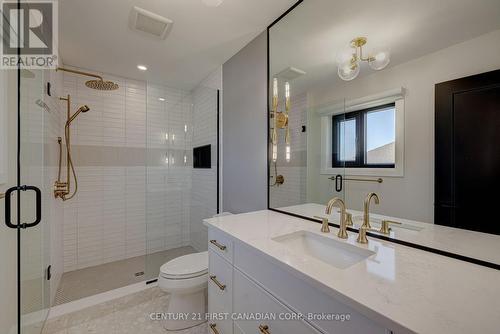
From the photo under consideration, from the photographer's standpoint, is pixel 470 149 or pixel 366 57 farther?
pixel 366 57

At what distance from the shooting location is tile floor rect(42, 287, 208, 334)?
161 cm

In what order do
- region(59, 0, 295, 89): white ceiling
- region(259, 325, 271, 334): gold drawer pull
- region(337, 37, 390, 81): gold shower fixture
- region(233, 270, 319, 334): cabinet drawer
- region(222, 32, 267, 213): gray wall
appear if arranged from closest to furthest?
1. region(233, 270, 319, 334): cabinet drawer
2. region(259, 325, 271, 334): gold drawer pull
3. region(337, 37, 390, 81): gold shower fixture
4. region(59, 0, 295, 89): white ceiling
5. region(222, 32, 267, 213): gray wall

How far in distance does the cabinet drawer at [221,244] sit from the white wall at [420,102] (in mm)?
800

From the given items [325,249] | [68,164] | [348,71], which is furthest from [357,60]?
[68,164]

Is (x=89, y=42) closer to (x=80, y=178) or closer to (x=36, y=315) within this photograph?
(x=80, y=178)

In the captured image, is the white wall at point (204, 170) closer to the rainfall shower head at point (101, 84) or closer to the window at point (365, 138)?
the rainfall shower head at point (101, 84)

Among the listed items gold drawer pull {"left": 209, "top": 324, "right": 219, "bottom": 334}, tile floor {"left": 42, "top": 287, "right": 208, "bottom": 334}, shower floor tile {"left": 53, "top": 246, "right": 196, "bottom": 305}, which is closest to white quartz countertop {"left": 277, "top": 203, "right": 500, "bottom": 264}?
gold drawer pull {"left": 209, "top": 324, "right": 219, "bottom": 334}

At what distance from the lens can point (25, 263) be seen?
3.79ft

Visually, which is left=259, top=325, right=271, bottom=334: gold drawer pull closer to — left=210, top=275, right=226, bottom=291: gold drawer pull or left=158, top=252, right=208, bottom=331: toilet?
left=210, top=275, right=226, bottom=291: gold drawer pull

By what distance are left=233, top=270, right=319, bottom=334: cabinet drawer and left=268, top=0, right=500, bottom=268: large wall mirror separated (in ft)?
2.06

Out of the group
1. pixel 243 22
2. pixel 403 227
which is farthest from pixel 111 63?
pixel 403 227

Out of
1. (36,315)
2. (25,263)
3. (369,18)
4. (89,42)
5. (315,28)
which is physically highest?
(89,42)

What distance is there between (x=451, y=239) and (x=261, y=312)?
0.88 meters

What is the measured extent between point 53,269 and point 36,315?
0.76 meters
